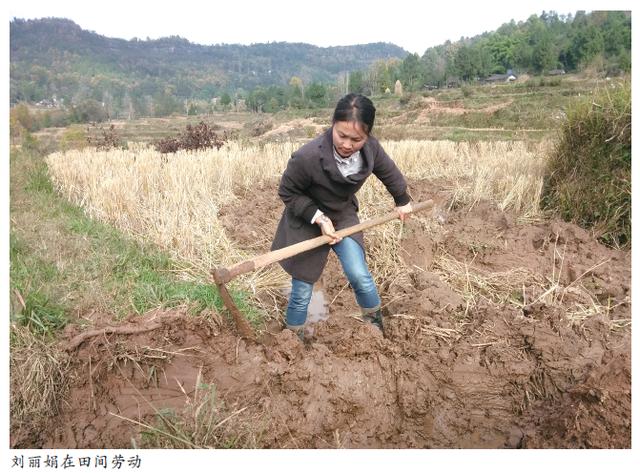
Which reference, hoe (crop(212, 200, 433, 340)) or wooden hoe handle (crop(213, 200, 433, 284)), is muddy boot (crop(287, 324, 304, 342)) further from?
wooden hoe handle (crop(213, 200, 433, 284))

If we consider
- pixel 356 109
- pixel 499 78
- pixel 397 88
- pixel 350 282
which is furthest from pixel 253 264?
pixel 499 78

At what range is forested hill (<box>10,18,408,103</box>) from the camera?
151 feet

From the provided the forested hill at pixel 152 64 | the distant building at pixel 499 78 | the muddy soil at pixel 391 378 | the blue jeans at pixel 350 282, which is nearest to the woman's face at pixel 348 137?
the blue jeans at pixel 350 282

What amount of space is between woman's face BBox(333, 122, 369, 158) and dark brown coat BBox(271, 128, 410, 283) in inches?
3.8

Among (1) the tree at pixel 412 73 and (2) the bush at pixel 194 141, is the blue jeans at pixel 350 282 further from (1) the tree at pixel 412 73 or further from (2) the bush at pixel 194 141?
(1) the tree at pixel 412 73

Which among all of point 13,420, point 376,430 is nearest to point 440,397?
point 376,430

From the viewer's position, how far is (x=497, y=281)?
3.50m

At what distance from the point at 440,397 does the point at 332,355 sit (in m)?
0.65

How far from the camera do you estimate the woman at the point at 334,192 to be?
83.4 inches

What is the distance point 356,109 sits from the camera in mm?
2035

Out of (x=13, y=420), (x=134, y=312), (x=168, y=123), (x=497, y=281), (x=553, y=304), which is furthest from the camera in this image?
(x=168, y=123)

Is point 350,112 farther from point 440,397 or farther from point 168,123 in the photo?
point 168,123

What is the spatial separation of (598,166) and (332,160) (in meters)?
3.43

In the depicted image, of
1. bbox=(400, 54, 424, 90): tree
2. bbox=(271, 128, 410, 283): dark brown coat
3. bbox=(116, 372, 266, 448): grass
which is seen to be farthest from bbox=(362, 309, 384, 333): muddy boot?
bbox=(400, 54, 424, 90): tree
